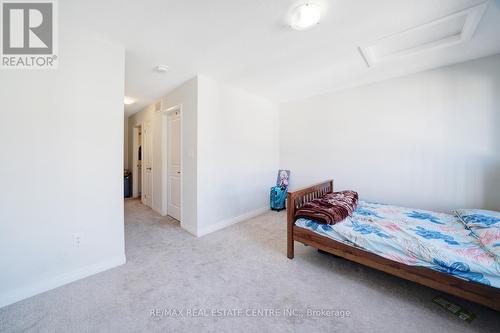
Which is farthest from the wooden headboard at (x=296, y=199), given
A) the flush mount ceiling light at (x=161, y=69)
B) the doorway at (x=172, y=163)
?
the flush mount ceiling light at (x=161, y=69)

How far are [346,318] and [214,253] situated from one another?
5.02ft

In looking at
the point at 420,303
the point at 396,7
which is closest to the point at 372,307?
the point at 420,303

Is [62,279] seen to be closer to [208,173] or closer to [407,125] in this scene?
[208,173]

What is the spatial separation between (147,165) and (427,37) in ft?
17.3

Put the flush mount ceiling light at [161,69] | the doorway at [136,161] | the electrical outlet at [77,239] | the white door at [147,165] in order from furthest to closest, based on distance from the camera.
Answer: the doorway at [136,161], the white door at [147,165], the flush mount ceiling light at [161,69], the electrical outlet at [77,239]

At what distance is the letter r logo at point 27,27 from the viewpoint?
1.62 meters

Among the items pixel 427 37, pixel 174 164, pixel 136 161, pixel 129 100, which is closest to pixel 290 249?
pixel 174 164

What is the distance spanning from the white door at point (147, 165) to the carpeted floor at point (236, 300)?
94.6 inches

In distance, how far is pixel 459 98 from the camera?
8.38ft

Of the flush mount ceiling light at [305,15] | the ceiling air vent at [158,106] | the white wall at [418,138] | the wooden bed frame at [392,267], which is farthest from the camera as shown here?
the ceiling air vent at [158,106]

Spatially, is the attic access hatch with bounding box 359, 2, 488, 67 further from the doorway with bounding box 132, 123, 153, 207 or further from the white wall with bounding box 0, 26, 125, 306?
the doorway with bounding box 132, 123, 153, 207

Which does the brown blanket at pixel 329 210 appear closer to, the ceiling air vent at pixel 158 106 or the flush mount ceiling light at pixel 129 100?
the ceiling air vent at pixel 158 106

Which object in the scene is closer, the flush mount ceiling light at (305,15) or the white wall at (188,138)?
the flush mount ceiling light at (305,15)

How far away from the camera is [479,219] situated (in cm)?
187
